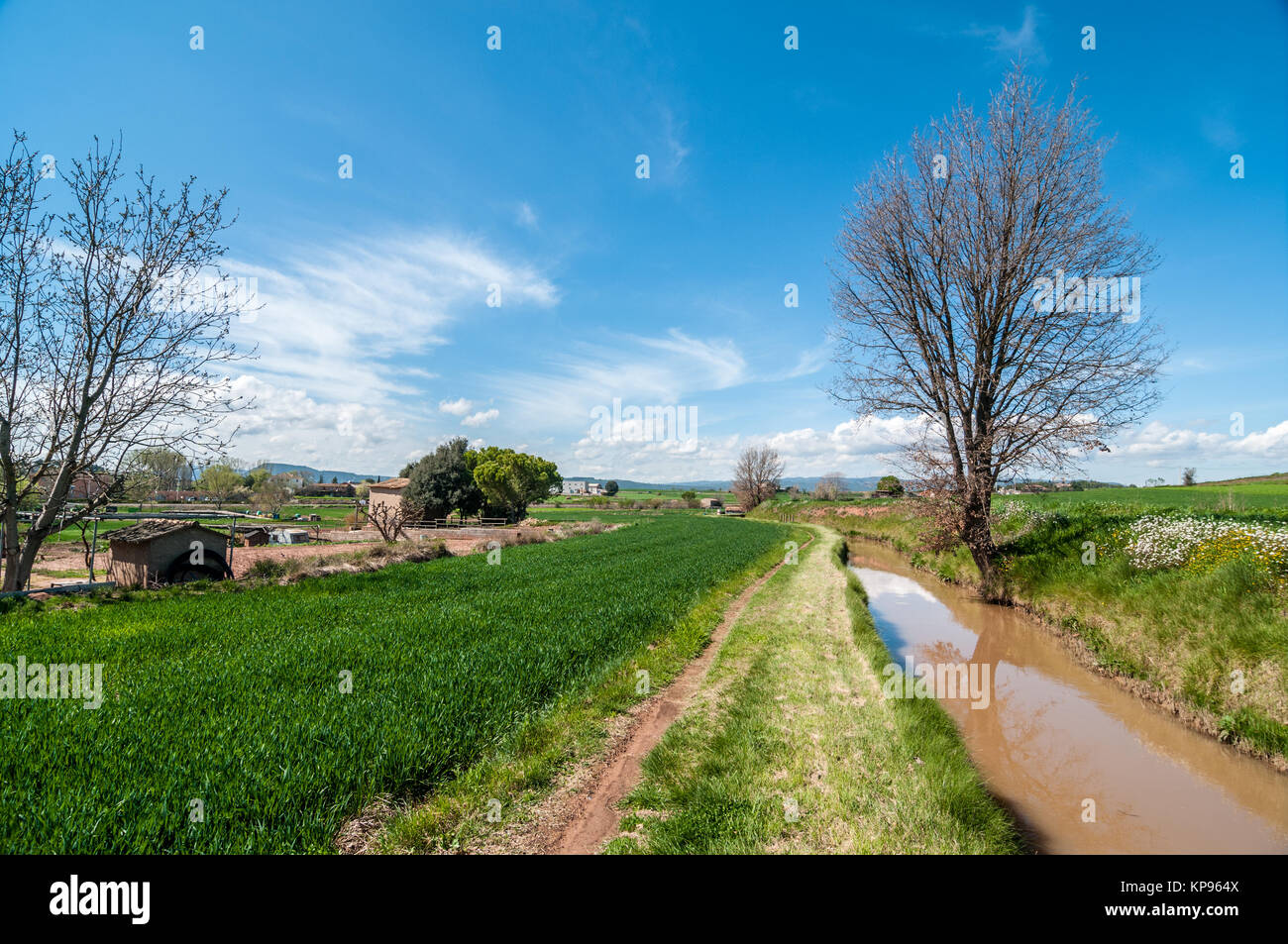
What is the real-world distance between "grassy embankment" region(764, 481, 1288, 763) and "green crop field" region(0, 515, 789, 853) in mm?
8975

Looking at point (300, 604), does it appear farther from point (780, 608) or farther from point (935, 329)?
point (935, 329)

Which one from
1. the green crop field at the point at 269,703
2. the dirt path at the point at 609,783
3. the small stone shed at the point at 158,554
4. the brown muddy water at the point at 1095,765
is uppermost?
the small stone shed at the point at 158,554

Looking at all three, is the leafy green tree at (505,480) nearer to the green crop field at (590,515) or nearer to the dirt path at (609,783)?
the green crop field at (590,515)

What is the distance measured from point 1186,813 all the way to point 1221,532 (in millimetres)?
7411

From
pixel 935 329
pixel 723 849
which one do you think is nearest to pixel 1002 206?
pixel 935 329

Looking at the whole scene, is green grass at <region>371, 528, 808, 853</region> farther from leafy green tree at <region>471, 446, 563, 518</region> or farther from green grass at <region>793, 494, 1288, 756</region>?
leafy green tree at <region>471, 446, 563, 518</region>

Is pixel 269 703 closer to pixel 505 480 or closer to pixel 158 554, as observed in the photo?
pixel 158 554

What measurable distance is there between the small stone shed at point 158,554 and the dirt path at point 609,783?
14.2 metres

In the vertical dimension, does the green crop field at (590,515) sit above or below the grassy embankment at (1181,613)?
below

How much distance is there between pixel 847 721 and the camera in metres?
6.60

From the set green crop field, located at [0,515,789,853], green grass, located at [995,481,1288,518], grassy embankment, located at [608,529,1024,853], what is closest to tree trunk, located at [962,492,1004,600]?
green grass, located at [995,481,1288,518]

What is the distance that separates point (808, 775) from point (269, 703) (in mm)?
5995

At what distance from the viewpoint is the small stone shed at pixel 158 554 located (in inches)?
518

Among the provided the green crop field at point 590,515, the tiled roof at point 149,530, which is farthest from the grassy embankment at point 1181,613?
the green crop field at point 590,515
